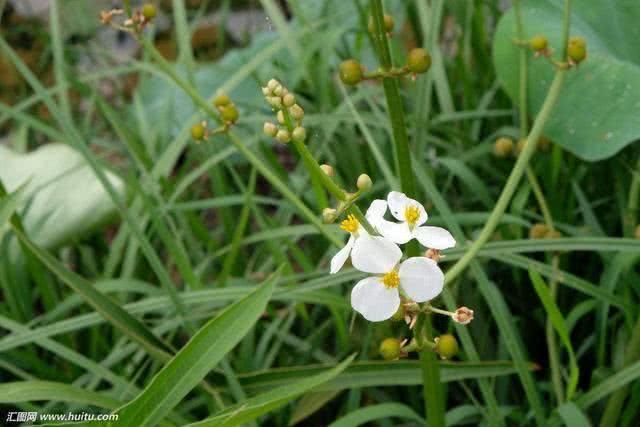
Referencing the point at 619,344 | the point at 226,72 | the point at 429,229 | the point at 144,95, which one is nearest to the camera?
the point at 429,229

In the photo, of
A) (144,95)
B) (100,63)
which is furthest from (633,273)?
(100,63)

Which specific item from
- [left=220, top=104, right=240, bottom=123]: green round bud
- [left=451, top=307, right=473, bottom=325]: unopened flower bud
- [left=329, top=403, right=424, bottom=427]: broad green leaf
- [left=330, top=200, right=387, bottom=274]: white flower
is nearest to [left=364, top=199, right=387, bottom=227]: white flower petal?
[left=330, top=200, right=387, bottom=274]: white flower

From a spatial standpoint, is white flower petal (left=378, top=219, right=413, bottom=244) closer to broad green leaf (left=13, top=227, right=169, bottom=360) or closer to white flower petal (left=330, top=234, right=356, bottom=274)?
white flower petal (left=330, top=234, right=356, bottom=274)

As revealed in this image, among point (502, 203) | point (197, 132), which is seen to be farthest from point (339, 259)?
point (197, 132)

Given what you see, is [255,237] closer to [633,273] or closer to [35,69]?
[633,273]

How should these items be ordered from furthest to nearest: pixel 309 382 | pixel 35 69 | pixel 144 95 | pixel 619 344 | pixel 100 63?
pixel 35 69 < pixel 100 63 < pixel 144 95 < pixel 619 344 < pixel 309 382

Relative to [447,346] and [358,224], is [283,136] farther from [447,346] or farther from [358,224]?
[447,346]
